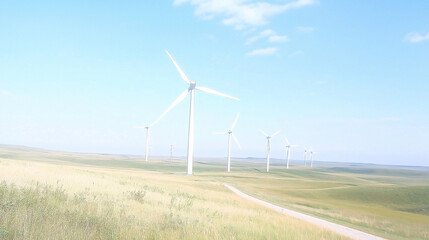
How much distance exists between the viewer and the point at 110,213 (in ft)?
37.2

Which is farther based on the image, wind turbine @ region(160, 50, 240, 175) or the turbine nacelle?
the turbine nacelle

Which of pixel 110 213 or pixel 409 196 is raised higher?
pixel 110 213

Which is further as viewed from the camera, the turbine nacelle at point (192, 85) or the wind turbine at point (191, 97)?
the turbine nacelle at point (192, 85)

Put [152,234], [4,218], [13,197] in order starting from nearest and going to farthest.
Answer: [4,218], [152,234], [13,197]

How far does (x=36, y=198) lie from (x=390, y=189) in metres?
62.0

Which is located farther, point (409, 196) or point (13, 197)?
point (409, 196)

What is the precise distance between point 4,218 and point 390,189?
64150mm

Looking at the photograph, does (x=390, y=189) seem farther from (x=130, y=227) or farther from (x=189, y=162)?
(x=130, y=227)

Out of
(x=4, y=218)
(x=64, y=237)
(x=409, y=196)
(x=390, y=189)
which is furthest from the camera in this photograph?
(x=390, y=189)

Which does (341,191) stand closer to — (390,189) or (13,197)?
(390,189)

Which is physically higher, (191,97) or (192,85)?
(192,85)

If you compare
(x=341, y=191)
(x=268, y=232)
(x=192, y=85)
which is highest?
(x=192, y=85)

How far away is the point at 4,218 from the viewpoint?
8.45m

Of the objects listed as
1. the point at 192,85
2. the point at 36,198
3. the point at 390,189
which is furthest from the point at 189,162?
the point at 36,198
